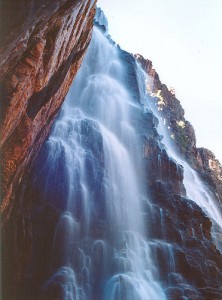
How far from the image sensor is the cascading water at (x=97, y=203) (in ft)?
35.6

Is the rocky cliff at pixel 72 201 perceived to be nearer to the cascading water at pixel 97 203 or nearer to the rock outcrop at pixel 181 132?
the cascading water at pixel 97 203

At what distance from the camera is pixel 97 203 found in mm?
13914

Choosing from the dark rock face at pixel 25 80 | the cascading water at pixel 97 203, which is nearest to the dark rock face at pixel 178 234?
the cascading water at pixel 97 203

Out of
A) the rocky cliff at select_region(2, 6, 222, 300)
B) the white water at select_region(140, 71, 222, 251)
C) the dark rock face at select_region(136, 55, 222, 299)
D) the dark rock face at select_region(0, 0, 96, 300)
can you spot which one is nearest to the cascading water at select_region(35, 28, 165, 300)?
the rocky cliff at select_region(2, 6, 222, 300)

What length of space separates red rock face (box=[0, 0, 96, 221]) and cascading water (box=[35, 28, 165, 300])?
314 cm

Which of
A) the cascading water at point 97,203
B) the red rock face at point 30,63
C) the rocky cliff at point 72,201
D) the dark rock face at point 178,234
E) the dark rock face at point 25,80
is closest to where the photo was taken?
the red rock face at point 30,63

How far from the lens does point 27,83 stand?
6.95 metres

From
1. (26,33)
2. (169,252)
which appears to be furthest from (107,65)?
(26,33)

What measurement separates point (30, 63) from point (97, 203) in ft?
27.5

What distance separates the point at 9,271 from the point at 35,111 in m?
5.40

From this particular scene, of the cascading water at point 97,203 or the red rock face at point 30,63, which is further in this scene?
the cascading water at point 97,203

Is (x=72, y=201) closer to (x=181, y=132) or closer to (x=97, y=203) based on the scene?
(x=97, y=203)

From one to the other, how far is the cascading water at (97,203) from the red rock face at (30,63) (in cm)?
314

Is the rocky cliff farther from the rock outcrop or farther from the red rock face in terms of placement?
the rock outcrop
